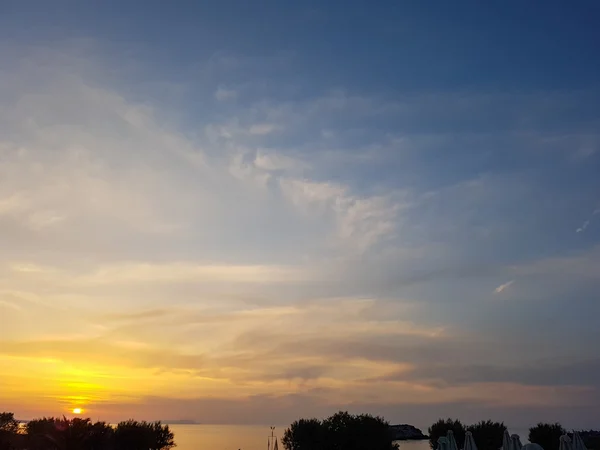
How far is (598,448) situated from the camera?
58.9 meters

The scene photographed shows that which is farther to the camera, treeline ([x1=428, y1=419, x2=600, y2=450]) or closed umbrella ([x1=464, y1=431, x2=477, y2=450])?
treeline ([x1=428, y1=419, x2=600, y2=450])

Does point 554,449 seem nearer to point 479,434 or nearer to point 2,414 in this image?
point 479,434

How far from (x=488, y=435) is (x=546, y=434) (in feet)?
21.0

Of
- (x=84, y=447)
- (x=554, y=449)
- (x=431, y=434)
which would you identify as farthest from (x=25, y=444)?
(x=554, y=449)

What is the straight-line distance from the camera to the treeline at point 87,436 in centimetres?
4225

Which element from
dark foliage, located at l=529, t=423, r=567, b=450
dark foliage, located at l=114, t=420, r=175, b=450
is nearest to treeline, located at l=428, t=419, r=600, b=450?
dark foliage, located at l=529, t=423, r=567, b=450

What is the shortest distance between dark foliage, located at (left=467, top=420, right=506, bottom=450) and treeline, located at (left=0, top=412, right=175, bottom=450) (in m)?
33.8

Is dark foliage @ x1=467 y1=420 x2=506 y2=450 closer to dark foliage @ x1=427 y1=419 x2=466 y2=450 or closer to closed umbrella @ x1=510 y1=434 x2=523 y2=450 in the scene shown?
dark foliage @ x1=427 y1=419 x2=466 y2=450

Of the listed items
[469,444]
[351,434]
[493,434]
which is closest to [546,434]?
[493,434]

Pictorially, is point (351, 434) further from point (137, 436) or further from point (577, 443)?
point (577, 443)

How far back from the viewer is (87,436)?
43.8m

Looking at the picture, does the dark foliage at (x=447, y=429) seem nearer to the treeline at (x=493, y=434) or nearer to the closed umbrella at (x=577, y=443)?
the treeline at (x=493, y=434)

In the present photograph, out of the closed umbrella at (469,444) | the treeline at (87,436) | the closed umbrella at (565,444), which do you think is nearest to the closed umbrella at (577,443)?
the closed umbrella at (565,444)

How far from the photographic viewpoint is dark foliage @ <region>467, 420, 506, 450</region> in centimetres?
5984
